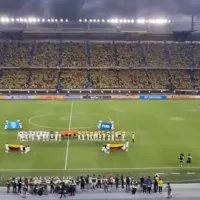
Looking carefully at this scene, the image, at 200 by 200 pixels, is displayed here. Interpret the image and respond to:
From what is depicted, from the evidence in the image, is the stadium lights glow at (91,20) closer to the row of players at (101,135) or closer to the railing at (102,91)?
the railing at (102,91)

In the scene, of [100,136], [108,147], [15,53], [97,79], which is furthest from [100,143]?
[15,53]

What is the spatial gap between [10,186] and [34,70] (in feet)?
158

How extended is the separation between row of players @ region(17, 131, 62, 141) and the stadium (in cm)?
36

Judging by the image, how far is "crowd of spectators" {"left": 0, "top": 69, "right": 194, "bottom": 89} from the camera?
6775 cm

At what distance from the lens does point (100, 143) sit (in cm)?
3538

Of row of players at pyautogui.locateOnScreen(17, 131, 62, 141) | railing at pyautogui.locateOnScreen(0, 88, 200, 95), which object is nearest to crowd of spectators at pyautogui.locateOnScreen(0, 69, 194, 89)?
railing at pyautogui.locateOnScreen(0, 88, 200, 95)

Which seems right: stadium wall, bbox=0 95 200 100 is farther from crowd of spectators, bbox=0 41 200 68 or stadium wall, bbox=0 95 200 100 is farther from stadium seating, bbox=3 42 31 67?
stadium seating, bbox=3 42 31 67

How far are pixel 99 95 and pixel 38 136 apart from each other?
94.2 ft

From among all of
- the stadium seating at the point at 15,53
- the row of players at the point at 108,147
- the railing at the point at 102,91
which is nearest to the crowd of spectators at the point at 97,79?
the railing at the point at 102,91

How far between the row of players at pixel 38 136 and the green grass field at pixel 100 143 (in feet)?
2.11

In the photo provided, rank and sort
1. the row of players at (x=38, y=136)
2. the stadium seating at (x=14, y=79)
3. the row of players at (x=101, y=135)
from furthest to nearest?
the stadium seating at (x=14, y=79)
the row of players at (x=101, y=135)
the row of players at (x=38, y=136)

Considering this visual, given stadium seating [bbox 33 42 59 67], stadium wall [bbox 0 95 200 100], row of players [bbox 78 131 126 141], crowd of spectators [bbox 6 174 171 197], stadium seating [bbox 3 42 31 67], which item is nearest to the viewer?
crowd of spectators [bbox 6 174 171 197]

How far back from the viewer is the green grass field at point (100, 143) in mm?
28922

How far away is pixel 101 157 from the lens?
104 ft
